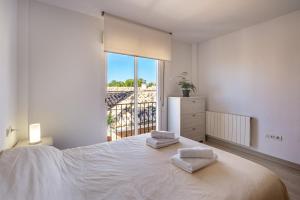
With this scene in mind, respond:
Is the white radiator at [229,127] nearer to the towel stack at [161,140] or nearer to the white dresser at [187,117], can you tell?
the white dresser at [187,117]

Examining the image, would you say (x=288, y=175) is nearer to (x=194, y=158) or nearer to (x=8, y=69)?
(x=194, y=158)

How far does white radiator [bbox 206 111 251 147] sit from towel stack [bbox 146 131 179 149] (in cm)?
181

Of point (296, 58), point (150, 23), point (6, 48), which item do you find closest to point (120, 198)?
point (6, 48)

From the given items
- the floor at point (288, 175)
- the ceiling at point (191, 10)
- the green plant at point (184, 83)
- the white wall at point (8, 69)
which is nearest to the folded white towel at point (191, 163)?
the floor at point (288, 175)

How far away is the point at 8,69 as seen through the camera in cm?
174

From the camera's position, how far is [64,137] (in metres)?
2.39

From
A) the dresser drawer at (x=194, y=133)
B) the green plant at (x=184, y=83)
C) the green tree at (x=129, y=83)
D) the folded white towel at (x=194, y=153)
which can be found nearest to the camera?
the folded white towel at (x=194, y=153)

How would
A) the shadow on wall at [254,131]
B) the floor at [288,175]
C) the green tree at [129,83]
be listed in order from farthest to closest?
the green tree at [129,83]
the shadow on wall at [254,131]
the floor at [288,175]

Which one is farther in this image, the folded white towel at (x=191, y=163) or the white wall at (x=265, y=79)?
the white wall at (x=265, y=79)

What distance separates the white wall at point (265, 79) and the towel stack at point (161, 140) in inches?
Answer: 76.2

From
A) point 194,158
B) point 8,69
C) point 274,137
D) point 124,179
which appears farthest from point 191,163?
point 274,137

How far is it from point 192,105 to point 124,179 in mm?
A: 2578

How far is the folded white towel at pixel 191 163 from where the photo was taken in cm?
114

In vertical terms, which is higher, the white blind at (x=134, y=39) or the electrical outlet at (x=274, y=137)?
the white blind at (x=134, y=39)
